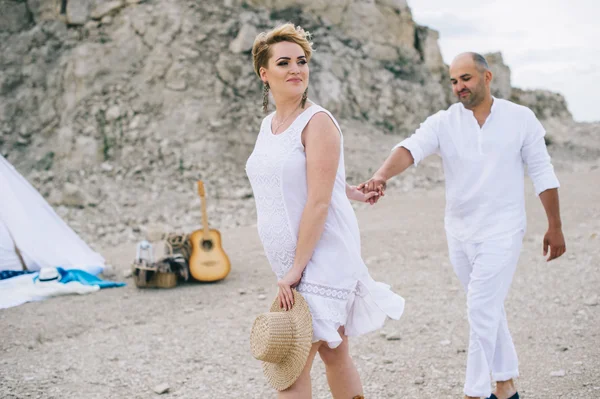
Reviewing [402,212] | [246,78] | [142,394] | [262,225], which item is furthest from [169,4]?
[262,225]

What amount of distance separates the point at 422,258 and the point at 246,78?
32.3 ft

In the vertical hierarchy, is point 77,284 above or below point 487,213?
below

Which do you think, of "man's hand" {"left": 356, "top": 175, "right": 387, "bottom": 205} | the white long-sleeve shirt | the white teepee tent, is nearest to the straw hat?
"man's hand" {"left": 356, "top": 175, "right": 387, "bottom": 205}

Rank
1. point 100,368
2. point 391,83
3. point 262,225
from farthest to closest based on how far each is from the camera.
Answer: point 391,83 → point 100,368 → point 262,225

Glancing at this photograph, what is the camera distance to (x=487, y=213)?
11.2ft

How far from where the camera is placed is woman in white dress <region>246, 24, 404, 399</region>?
250cm

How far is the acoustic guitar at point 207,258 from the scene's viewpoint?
7.50m

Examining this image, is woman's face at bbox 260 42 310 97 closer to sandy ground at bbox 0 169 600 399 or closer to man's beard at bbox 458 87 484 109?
man's beard at bbox 458 87 484 109

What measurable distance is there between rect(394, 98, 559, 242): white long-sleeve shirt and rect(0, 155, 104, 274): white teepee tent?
5.85m

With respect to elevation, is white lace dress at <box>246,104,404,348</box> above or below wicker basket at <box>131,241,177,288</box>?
above

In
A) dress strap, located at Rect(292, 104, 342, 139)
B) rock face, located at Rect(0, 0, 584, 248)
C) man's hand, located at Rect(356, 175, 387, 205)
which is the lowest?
man's hand, located at Rect(356, 175, 387, 205)

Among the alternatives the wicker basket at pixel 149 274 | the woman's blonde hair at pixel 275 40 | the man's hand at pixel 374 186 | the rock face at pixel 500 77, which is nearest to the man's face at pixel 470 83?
the man's hand at pixel 374 186

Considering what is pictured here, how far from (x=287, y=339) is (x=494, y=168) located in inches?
63.2

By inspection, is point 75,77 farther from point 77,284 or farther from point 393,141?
point 77,284
